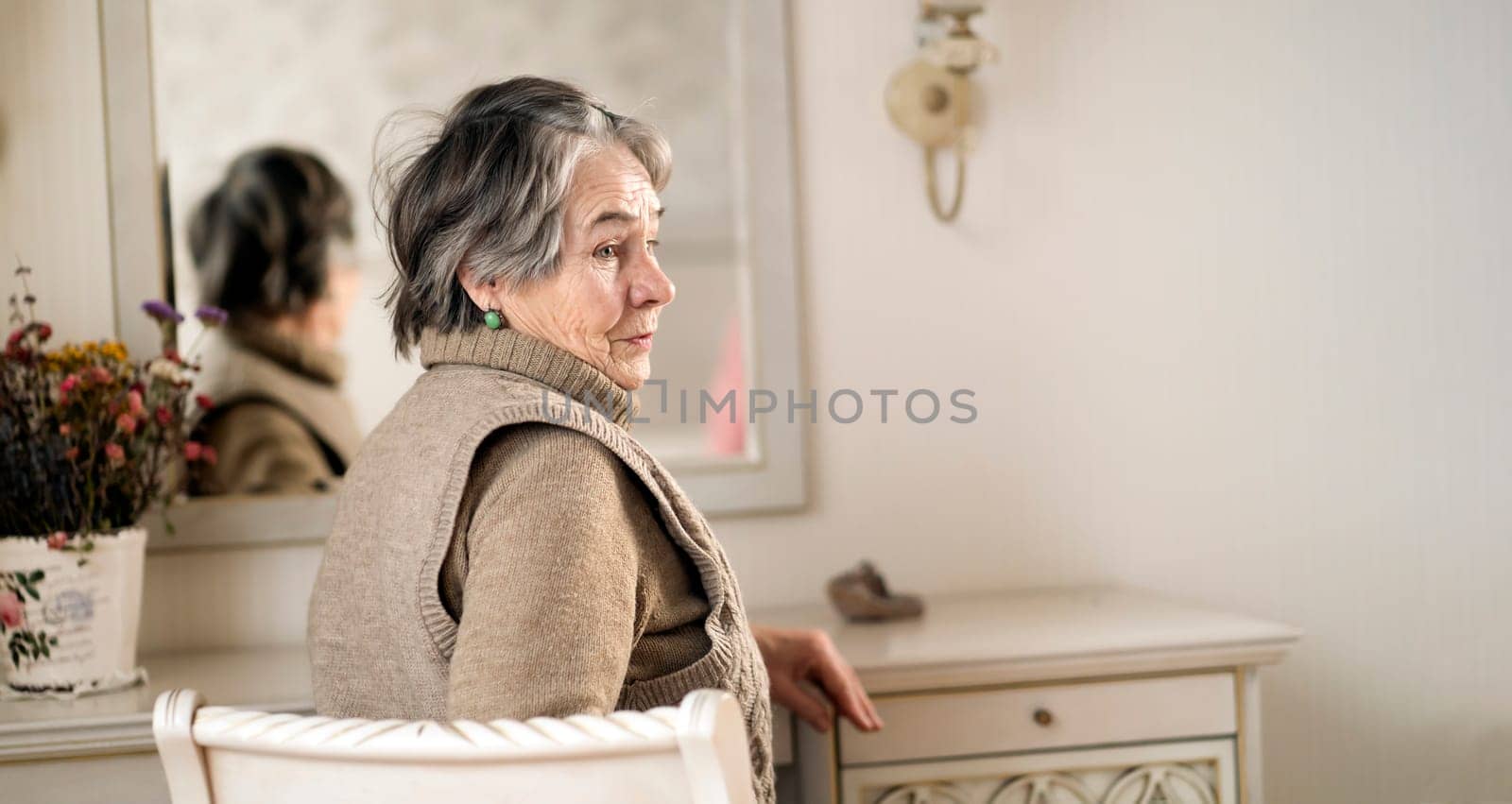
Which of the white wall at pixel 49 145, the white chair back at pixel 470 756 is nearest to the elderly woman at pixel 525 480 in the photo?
Result: the white chair back at pixel 470 756

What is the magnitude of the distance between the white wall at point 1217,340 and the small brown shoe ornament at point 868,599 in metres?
0.19

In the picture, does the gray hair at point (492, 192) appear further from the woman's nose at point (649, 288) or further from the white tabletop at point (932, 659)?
the white tabletop at point (932, 659)

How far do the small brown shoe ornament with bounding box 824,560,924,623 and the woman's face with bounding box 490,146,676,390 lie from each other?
2.31ft

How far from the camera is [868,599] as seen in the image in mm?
1879

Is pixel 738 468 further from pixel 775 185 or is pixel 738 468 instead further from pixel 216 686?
pixel 216 686

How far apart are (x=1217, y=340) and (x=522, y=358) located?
1442 mm

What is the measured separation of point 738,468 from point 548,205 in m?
0.93

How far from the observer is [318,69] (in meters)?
1.95

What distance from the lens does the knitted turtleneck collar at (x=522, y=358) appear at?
46.9 inches

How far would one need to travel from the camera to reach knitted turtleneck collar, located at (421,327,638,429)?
3.91 ft

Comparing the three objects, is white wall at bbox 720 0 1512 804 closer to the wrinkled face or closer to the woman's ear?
the wrinkled face

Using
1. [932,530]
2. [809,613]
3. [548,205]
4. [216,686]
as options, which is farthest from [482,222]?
[932,530]

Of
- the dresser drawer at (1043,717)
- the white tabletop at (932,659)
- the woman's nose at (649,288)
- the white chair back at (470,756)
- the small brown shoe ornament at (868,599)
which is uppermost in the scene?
the woman's nose at (649,288)

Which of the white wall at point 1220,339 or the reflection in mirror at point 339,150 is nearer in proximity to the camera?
the reflection in mirror at point 339,150
